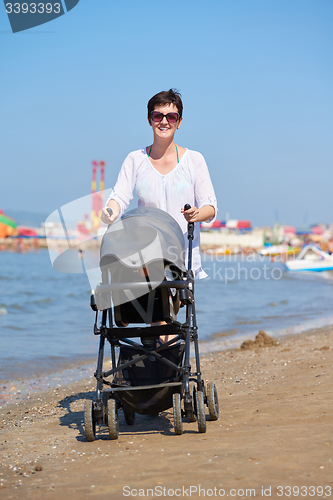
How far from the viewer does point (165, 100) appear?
3.28m

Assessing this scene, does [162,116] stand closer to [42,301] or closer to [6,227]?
[42,301]

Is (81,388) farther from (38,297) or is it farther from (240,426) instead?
(38,297)

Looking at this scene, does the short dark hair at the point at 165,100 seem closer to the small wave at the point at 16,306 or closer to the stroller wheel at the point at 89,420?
the stroller wheel at the point at 89,420

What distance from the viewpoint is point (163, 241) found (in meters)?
2.95

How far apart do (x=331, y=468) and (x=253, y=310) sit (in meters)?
9.89

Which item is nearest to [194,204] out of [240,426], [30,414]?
[240,426]

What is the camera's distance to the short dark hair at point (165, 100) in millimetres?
3277

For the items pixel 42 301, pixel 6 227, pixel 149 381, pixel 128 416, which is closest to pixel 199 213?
pixel 149 381

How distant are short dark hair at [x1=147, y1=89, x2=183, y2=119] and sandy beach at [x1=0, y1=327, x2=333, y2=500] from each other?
2.09m

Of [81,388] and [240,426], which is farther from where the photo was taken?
[81,388]

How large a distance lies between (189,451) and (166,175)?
5.51 ft

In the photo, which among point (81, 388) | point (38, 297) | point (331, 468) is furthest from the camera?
point (38, 297)

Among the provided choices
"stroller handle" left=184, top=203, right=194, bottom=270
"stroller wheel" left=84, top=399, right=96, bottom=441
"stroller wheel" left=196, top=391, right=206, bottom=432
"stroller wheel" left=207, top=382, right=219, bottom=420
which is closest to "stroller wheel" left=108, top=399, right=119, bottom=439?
"stroller wheel" left=84, top=399, right=96, bottom=441

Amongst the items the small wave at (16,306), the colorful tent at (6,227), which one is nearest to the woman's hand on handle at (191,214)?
the small wave at (16,306)
